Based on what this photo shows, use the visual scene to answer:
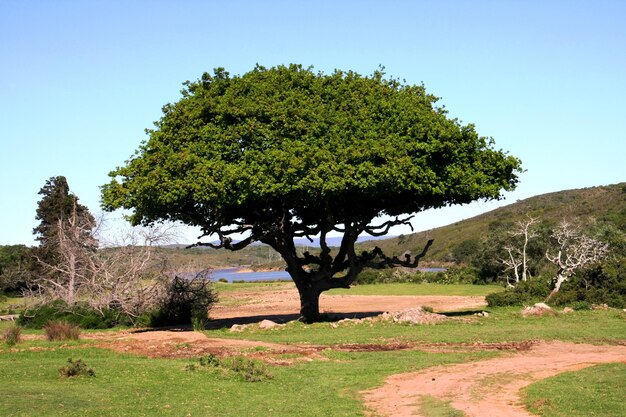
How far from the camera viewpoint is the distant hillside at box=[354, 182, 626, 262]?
9081cm

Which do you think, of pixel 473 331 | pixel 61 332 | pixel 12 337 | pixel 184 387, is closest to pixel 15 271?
pixel 61 332

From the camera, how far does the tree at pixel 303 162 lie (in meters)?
27.2

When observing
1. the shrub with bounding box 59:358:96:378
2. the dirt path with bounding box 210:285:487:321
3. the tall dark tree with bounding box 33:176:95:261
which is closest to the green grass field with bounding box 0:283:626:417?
the shrub with bounding box 59:358:96:378

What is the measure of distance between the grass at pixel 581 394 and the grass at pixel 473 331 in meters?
7.02

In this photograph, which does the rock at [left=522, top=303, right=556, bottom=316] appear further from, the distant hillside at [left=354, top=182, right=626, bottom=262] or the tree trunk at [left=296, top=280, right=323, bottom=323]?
the distant hillside at [left=354, top=182, right=626, bottom=262]

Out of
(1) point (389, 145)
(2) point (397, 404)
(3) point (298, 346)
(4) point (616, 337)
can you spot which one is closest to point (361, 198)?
(1) point (389, 145)

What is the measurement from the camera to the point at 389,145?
28.0 meters

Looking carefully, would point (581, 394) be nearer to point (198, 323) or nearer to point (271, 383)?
point (271, 383)

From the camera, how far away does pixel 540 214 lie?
102 metres

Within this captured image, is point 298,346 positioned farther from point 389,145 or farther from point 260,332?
point 389,145

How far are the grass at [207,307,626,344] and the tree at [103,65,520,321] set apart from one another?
13.6 feet

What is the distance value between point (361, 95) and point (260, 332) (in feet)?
35.8

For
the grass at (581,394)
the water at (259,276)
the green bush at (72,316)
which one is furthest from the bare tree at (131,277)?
the water at (259,276)

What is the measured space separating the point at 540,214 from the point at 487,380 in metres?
90.0
